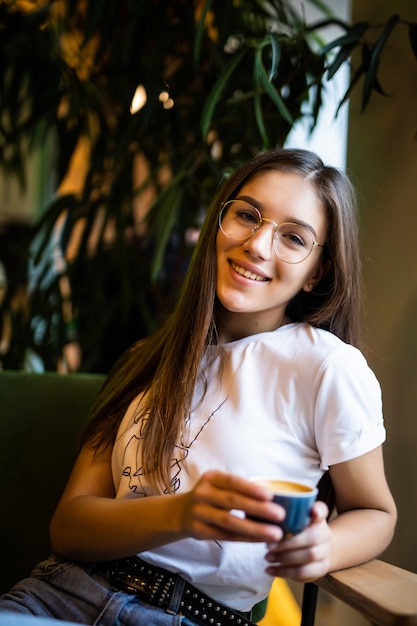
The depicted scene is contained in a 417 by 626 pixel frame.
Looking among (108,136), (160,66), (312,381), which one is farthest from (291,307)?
(108,136)

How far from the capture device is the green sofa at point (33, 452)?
4.32 ft

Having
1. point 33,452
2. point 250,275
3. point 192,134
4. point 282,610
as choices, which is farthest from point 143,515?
point 282,610

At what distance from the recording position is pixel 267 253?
41.6 inches

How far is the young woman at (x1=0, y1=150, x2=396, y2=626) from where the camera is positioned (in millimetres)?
979

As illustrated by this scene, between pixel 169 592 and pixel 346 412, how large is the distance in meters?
0.35

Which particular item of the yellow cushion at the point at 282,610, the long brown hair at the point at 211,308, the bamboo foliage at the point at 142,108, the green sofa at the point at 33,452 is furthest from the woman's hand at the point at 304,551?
the yellow cushion at the point at 282,610

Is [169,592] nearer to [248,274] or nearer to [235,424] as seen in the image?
[235,424]

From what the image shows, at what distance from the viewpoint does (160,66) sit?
1625mm

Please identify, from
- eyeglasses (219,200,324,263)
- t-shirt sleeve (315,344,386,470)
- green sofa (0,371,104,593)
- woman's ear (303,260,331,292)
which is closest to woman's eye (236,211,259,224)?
eyeglasses (219,200,324,263)

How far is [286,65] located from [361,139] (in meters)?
0.22

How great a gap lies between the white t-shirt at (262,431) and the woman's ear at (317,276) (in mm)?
92

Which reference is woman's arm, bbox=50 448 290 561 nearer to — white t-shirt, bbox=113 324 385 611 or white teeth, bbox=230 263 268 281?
white t-shirt, bbox=113 324 385 611

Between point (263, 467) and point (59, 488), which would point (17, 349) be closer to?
point (59, 488)

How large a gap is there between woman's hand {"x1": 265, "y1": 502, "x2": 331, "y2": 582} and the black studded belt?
0.73 ft
